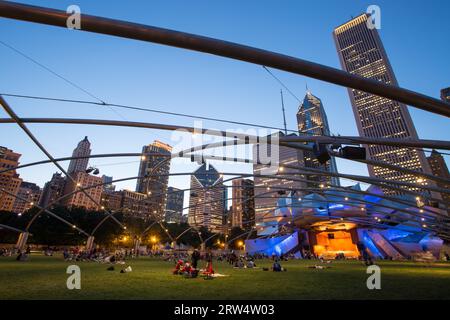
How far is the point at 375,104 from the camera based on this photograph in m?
149

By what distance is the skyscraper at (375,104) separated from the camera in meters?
129

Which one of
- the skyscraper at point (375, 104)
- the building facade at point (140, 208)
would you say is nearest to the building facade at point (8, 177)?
the building facade at point (140, 208)

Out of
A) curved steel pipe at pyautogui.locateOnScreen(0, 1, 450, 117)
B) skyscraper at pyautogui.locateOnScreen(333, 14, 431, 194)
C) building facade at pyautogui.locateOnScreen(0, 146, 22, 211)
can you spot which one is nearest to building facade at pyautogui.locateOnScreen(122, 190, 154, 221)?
curved steel pipe at pyautogui.locateOnScreen(0, 1, 450, 117)

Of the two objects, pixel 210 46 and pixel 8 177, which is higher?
pixel 8 177

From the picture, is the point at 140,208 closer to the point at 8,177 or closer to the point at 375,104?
the point at 8,177

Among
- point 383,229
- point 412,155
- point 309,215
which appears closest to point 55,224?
point 309,215

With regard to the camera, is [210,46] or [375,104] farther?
[375,104]
